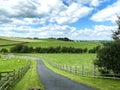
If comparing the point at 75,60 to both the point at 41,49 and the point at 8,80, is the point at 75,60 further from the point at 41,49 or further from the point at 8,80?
the point at 8,80

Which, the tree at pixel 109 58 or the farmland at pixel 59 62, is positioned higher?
the tree at pixel 109 58

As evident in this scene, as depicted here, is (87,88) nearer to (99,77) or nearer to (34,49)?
(99,77)

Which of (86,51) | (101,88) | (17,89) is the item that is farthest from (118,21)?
(86,51)

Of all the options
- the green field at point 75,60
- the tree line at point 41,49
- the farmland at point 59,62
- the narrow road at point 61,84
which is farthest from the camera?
the tree line at point 41,49

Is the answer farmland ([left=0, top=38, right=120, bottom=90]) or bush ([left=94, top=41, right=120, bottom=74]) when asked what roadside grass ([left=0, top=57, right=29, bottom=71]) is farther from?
bush ([left=94, top=41, right=120, bottom=74])

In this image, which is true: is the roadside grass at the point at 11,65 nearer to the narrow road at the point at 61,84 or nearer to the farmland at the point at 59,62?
the farmland at the point at 59,62

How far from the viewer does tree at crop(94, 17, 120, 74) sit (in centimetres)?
3059

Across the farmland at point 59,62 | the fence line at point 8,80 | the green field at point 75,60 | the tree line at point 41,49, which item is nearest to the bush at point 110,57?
the farmland at point 59,62

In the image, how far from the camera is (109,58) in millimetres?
30875

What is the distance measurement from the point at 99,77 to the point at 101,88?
9.93 m

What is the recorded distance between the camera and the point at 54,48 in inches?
5472

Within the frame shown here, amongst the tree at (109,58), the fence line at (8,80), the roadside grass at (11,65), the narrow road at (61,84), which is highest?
the tree at (109,58)

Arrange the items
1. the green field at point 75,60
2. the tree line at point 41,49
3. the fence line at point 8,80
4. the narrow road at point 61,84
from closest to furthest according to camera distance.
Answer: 1. the fence line at point 8,80
2. the narrow road at point 61,84
3. the green field at point 75,60
4. the tree line at point 41,49

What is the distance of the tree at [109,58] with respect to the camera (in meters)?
30.6
